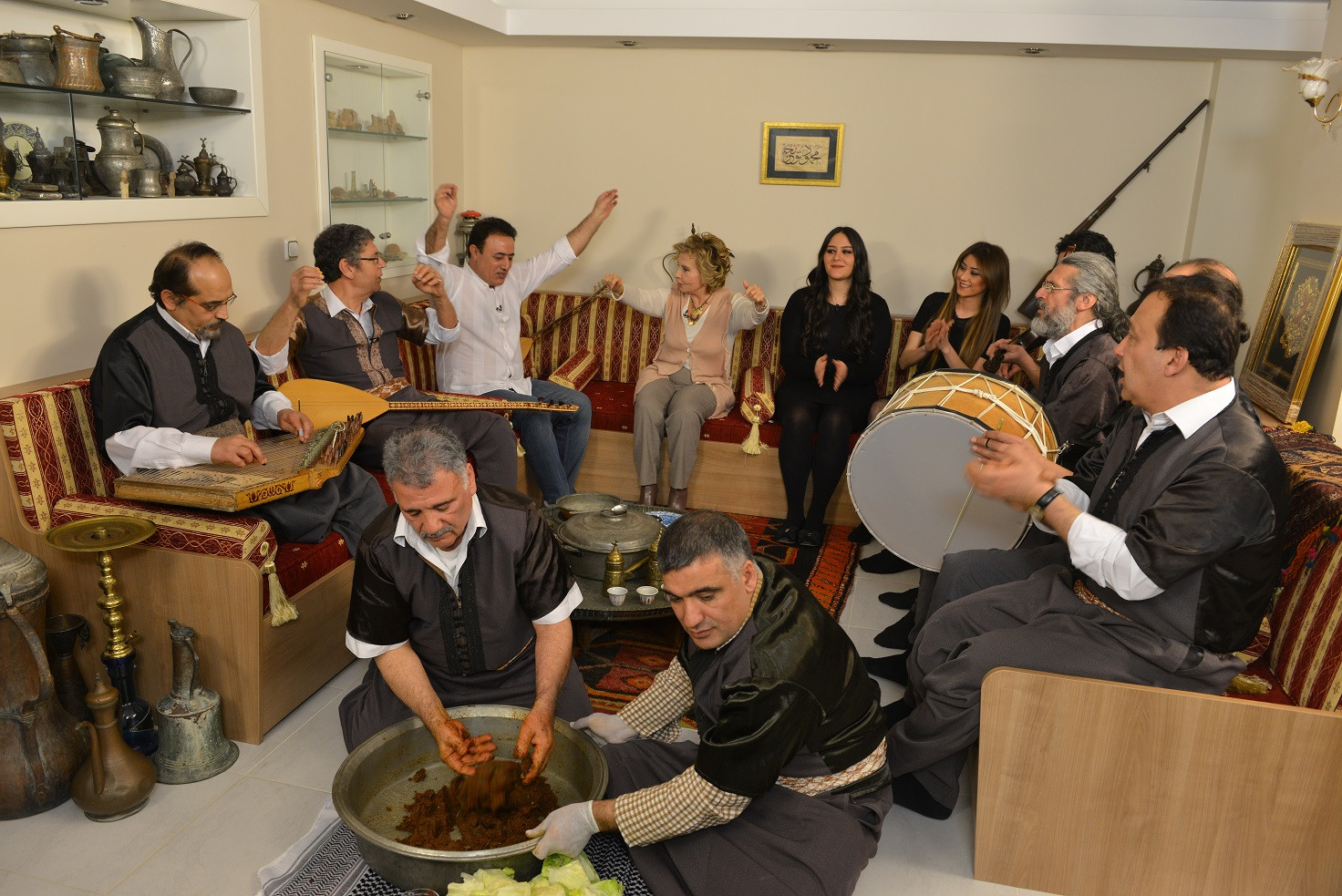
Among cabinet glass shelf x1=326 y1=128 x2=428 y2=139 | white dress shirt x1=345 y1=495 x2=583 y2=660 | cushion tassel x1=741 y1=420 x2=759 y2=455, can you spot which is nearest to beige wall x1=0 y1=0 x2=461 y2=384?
cabinet glass shelf x1=326 y1=128 x2=428 y2=139

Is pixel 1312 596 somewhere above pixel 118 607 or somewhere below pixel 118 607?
above

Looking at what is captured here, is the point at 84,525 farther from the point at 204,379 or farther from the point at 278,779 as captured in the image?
the point at 278,779

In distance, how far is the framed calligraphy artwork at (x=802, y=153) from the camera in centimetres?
591

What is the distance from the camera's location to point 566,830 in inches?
87.1

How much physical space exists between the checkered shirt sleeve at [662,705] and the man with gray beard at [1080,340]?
5.89 ft

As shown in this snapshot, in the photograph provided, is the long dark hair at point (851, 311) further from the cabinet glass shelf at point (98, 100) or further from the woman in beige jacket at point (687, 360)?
the cabinet glass shelf at point (98, 100)

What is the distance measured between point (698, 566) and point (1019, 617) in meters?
1.26

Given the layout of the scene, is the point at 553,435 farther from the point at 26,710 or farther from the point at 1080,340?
the point at 26,710

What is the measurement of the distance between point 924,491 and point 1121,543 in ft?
2.64

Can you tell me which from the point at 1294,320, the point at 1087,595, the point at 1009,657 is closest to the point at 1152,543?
the point at 1087,595

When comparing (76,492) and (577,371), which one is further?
(577,371)

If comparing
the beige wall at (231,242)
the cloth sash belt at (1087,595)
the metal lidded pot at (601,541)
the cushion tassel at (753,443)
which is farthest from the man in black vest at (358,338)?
the cloth sash belt at (1087,595)

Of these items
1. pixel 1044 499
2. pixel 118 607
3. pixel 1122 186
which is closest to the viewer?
pixel 1044 499

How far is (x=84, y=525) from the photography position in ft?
9.48
